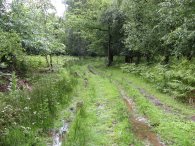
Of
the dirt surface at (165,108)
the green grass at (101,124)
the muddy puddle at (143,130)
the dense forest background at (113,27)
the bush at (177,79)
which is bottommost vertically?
the dirt surface at (165,108)

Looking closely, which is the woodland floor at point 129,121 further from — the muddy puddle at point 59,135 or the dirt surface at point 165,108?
the muddy puddle at point 59,135

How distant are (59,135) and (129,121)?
3026 millimetres

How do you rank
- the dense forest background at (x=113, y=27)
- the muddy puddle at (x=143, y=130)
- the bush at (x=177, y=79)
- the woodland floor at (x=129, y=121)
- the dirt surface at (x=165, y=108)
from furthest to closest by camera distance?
the dense forest background at (x=113, y=27), the bush at (x=177, y=79), the dirt surface at (x=165, y=108), the muddy puddle at (x=143, y=130), the woodland floor at (x=129, y=121)

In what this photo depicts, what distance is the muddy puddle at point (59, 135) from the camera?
927cm

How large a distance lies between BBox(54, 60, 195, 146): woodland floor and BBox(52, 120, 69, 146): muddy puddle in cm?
24

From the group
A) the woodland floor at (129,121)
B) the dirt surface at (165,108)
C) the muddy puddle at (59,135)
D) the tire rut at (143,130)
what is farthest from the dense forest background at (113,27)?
the tire rut at (143,130)

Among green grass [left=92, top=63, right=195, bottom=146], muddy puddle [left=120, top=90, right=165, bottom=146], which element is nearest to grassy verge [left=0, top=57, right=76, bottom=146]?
muddy puddle [left=120, top=90, right=165, bottom=146]

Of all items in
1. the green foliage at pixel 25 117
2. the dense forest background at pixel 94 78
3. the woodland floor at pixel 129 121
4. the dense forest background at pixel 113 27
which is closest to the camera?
the green foliage at pixel 25 117

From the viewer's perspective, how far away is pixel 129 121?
11.8 metres

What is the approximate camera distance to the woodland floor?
9.57 meters

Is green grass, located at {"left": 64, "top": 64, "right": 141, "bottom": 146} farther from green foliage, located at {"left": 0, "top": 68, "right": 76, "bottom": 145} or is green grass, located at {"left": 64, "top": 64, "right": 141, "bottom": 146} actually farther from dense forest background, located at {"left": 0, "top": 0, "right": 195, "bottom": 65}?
dense forest background, located at {"left": 0, "top": 0, "right": 195, "bottom": 65}

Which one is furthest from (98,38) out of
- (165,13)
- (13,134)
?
(13,134)

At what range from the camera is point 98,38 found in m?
40.8

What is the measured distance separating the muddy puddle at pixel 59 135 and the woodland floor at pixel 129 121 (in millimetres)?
237
